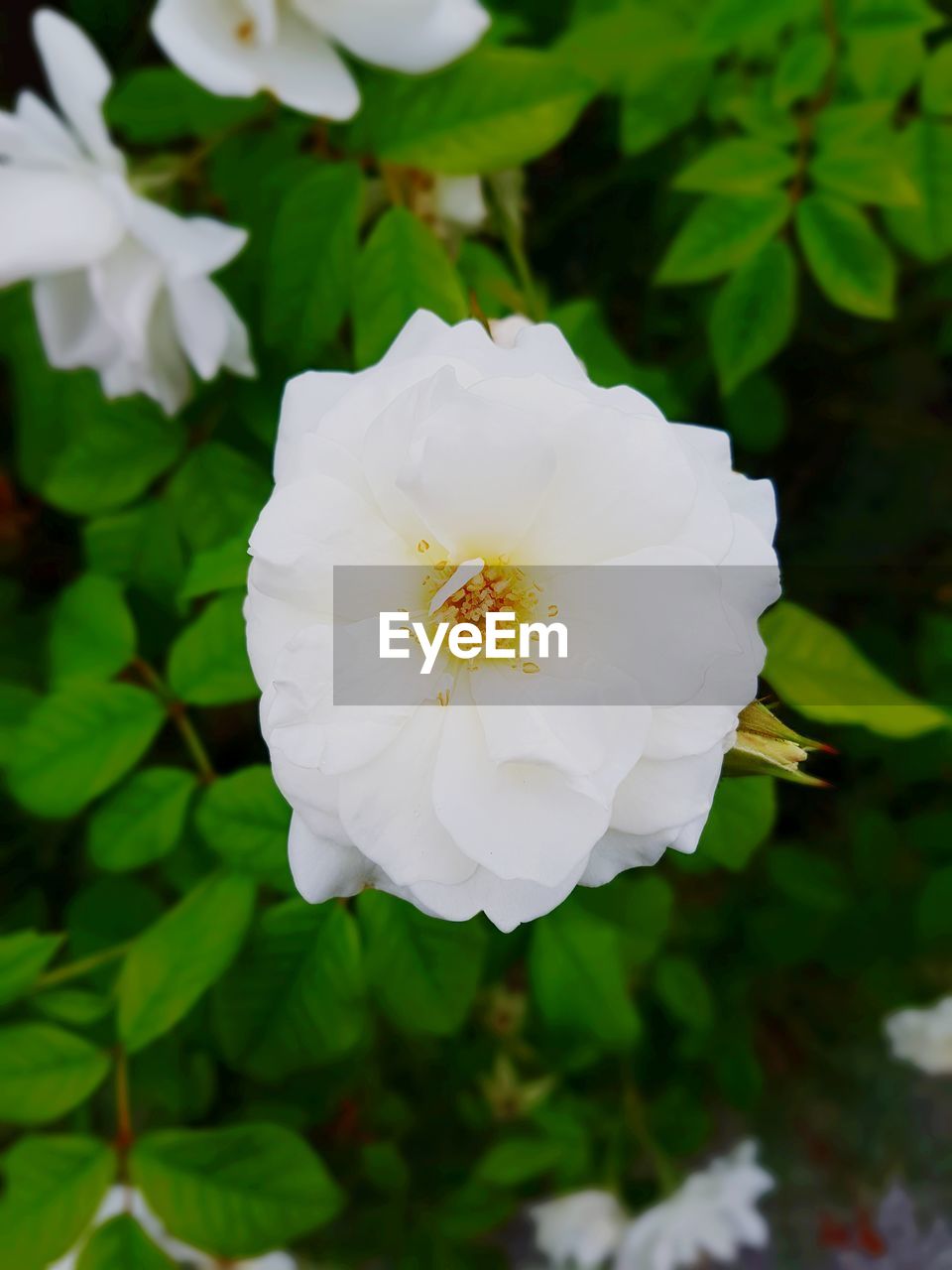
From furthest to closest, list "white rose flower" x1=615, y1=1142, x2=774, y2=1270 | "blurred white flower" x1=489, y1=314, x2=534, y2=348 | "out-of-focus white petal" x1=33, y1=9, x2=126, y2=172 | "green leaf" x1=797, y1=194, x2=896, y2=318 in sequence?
"white rose flower" x1=615, y1=1142, x2=774, y2=1270 → "green leaf" x1=797, y1=194, x2=896, y2=318 → "out-of-focus white petal" x1=33, y1=9, x2=126, y2=172 → "blurred white flower" x1=489, y1=314, x2=534, y2=348

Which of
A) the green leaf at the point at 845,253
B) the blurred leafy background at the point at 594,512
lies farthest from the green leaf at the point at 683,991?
the green leaf at the point at 845,253

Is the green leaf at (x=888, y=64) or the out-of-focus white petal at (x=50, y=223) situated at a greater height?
the green leaf at (x=888, y=64)

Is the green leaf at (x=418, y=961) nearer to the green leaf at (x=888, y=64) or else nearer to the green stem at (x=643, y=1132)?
the green stem at (x=643, y=1132)

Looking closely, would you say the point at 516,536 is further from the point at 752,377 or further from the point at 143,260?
the point at 752,377

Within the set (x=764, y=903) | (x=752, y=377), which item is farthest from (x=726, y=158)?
(x=764, y=903)

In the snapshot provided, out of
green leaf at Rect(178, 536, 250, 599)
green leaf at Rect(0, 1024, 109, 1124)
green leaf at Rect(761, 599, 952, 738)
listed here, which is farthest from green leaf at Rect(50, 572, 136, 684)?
green leaf at Rect(761, 599, 952, 738)

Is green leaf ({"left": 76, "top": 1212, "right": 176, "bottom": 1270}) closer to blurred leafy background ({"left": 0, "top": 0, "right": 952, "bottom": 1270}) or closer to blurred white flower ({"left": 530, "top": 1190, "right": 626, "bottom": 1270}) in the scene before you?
blurred leafy background ({"left": 0, "top": 0, "right": 952, "bottom": 1270})
